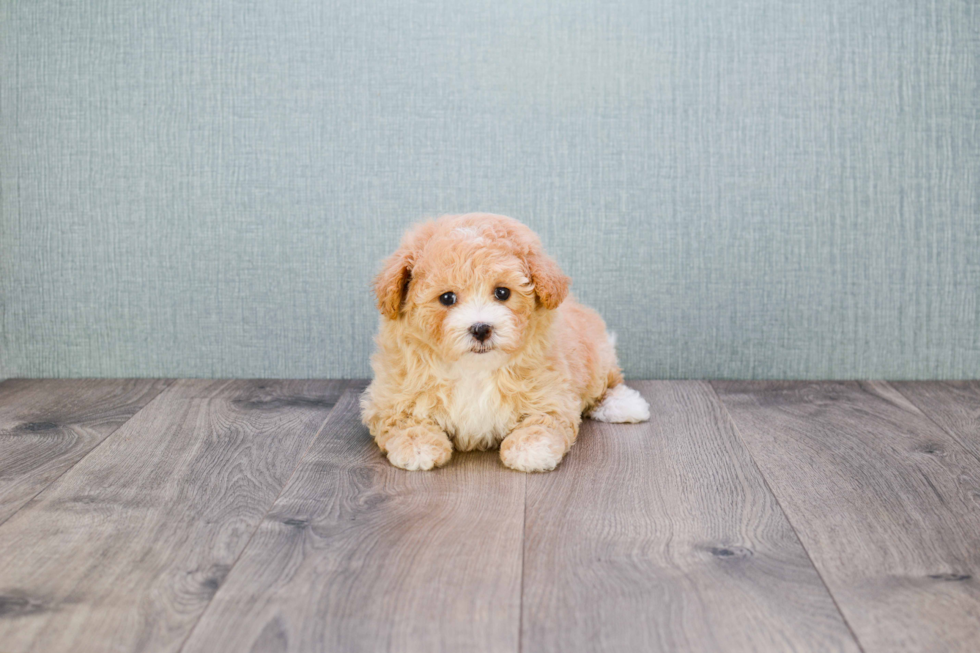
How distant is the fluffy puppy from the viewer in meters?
1.72

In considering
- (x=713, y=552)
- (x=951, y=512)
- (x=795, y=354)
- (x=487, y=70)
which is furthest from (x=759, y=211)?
(x=713, y=552)

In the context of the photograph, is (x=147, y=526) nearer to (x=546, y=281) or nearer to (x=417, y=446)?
(x=417, y=446)

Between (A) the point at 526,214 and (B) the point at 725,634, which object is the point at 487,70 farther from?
(B) the point at 725,634

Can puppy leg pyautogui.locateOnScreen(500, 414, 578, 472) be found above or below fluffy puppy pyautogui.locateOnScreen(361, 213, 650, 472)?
below

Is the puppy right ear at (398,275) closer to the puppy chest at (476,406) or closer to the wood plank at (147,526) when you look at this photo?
the puppy chest at (476,406)

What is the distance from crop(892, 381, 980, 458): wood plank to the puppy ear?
39.8 inches

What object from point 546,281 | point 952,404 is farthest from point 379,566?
point 952,404

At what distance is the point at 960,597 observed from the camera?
4.12 ft

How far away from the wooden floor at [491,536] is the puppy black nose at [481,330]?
0.97ft

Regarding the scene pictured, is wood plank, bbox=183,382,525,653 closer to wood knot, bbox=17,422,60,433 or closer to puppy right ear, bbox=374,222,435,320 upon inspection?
puppy right ear, bbox=374,222,435,320

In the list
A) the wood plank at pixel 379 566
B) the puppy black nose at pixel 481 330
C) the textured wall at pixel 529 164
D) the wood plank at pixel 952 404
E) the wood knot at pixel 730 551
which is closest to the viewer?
the wood plank at pixel 379 566

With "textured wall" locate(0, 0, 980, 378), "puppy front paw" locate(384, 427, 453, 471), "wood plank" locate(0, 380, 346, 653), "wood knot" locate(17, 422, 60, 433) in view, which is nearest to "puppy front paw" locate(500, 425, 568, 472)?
"puppy front paw" locate(384, 427, 453, 471)

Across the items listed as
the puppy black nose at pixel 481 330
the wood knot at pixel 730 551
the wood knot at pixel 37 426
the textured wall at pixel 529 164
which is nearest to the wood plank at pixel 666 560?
the wood knot at pixel 730 551

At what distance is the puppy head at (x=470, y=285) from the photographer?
5.60 feet
